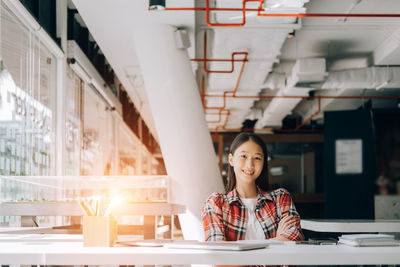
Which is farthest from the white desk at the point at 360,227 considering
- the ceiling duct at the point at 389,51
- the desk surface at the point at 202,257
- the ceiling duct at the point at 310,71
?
the ceiling duct at the point at 389,51

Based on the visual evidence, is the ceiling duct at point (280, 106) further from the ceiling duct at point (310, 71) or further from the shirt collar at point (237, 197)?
the shirt collar at point (237, 197)

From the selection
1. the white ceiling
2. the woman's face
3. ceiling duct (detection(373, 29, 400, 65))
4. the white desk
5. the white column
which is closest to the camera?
the woman's face

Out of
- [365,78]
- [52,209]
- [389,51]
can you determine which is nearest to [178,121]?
[52,209]

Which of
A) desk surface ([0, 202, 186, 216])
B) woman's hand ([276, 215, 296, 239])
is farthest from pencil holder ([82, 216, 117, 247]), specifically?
desk surface ([0, 202, 186, 216])

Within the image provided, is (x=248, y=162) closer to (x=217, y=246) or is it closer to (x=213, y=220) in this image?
(x=213, y=220)

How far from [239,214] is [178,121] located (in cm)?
298

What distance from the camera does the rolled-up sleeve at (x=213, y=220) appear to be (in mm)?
1850

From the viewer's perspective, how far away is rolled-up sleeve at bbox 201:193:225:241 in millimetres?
1850

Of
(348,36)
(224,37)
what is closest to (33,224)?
(224,37)

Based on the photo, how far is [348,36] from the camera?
21.6 feet

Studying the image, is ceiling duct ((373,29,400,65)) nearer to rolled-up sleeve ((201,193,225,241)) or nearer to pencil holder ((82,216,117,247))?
rolled-up sleeve ((201,193,225,241))

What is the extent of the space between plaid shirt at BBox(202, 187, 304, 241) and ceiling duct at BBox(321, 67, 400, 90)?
17.5ft

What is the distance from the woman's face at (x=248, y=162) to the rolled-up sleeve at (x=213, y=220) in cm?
14

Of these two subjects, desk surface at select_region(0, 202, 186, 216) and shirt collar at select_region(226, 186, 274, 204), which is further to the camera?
desk surface at select_region(0, 202, 186, 216)
